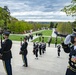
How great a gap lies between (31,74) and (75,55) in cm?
433

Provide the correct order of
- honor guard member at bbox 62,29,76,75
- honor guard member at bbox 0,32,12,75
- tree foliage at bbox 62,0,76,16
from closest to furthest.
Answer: honor guard member at bbox 62,29,76,75 < honor guard member at bbox 0,32,12,75 < tree foliage at bbox 62,0,76,16

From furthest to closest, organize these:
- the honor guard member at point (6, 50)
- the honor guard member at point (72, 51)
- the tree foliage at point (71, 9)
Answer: the tree foliage at point (71, 9)
the honor guard member at point (6, 50)
the honor guard member at point (72, 51)

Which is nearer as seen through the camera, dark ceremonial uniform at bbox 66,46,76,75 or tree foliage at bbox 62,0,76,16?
dark ceremonial uniform at bbox 66,46,76,75

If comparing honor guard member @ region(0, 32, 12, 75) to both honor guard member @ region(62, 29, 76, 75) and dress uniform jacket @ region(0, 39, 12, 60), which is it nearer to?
dress uniform jacket @ region(0, 39, 12, 60)

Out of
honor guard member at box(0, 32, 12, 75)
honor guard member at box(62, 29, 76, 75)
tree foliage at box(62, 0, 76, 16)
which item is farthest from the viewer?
tree foliage at box(62, 0, 76, 16)

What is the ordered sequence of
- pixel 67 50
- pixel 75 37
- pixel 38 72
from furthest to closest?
pixel 38 72 < pixel 67 50 < pixel 75 37

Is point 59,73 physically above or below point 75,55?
below

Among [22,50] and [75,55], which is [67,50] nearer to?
[75,55]

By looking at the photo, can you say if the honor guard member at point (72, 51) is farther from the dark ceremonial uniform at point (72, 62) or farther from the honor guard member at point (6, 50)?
the honor guard member at point (6, 50)

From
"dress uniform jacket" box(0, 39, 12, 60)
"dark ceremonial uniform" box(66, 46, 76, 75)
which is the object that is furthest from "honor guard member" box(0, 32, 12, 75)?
"dark ceremonial uniform" box(66, 46, 76, 75)

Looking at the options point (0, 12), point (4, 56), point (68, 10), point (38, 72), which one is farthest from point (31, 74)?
point (0, 12)

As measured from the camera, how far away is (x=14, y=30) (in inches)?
3184

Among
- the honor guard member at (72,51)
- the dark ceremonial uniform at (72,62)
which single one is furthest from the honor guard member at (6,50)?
the dark ceremonial uniform at (72,62)

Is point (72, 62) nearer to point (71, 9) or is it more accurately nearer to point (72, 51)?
point (72, 51)
